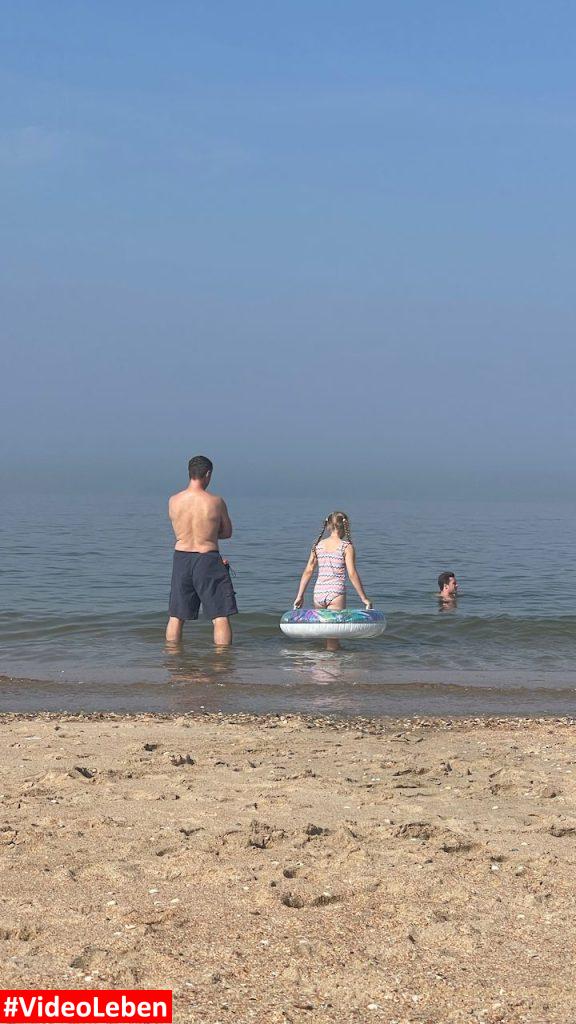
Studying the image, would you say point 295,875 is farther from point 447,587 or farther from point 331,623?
point 447,587

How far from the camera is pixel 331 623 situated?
1133 cm

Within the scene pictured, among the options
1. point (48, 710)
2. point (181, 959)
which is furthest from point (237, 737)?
point (181, 959)

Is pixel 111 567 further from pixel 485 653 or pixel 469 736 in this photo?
pixel 469 736

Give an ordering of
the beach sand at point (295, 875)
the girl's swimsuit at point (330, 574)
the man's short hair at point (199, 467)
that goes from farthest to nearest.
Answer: the girl's swimsuit at point (330, 574) < the man's short hair at point (199, 467) < the beach sand at point (295, 875)

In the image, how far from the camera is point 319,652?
11.2 m

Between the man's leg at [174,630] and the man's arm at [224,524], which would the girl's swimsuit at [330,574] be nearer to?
the man's arm at [224,524]

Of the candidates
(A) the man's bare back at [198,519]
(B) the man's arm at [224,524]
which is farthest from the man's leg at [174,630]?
(B) the man's arm at [224,524]

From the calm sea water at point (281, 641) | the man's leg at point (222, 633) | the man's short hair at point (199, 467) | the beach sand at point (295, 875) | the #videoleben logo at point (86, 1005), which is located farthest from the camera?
the man's leg at point (222, 633)

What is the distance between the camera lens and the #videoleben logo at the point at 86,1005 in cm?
286

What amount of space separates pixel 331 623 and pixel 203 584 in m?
1.88

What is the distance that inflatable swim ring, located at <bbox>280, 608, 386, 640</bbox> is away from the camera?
1135 centimetres

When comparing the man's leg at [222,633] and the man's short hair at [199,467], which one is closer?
the man's short hair at [199,467]

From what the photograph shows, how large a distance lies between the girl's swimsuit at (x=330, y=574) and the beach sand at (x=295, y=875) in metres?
5.15

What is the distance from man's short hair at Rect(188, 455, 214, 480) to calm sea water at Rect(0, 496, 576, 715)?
204 cm
